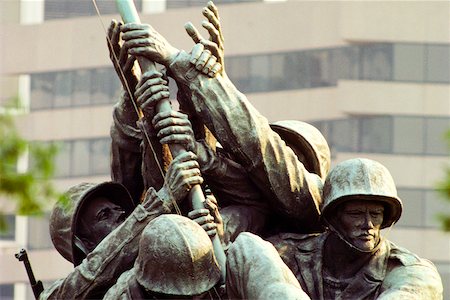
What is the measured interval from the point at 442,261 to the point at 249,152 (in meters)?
42.2

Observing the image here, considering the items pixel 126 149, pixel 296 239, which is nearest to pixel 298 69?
pixel 126 149

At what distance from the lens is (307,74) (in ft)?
218

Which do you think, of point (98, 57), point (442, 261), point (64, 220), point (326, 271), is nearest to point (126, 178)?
point (64, 220)

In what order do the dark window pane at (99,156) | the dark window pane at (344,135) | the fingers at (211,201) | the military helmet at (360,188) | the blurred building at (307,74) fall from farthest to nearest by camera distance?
the dark window pane at (344,135) < the blurred building at (307,74) < the dark window pane at (99,156) < the fingers at (211,201) < the military helmet at (360,188)

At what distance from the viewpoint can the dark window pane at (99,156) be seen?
61125 mm

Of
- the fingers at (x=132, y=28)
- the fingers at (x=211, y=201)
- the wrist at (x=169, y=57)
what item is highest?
the fingers at (x=132, y=28)

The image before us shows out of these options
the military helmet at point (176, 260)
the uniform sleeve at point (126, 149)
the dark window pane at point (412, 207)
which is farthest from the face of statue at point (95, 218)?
the dark window pane at point (412, 207)

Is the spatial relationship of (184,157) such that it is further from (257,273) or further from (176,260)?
(257,273)

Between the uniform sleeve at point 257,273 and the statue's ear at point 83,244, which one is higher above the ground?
the uniform sleeve at point 257,273

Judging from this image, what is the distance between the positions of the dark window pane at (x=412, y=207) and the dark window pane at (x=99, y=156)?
7.85 metres

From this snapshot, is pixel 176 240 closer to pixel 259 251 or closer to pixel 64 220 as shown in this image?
pixel 259 251

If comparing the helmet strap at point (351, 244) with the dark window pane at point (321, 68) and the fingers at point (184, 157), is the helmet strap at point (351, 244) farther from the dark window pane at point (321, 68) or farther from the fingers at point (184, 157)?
the dark window pane at point (321, 68)

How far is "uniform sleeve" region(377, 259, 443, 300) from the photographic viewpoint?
691 inches

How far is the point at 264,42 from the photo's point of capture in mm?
67625
